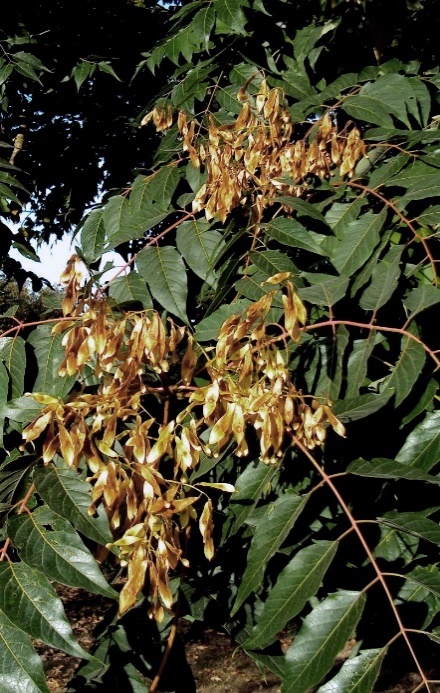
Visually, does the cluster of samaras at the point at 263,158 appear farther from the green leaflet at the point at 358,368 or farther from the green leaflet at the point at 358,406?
the green leaflet at the point at 358,406

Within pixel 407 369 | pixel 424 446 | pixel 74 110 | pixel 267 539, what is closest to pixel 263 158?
pixel 407 369

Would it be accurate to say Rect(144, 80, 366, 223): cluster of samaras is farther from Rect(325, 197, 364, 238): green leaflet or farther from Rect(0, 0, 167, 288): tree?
Rect(0, 0, 167, 288): tree

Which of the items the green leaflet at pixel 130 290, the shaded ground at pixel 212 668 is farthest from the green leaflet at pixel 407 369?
the shaded ground at pixel 212 668

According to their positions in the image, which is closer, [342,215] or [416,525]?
[416,525]

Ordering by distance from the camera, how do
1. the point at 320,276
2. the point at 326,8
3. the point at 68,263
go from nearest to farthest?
the point at 68,263 < the point at 320,276 < the point at 326,8

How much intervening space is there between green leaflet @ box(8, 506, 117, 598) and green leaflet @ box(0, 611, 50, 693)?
9cm

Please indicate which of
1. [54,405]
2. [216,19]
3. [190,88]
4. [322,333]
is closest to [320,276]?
[322,333]

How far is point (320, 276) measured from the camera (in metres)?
1.36

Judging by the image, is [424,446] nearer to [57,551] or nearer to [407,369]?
[407,369]

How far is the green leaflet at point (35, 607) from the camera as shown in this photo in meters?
0.96

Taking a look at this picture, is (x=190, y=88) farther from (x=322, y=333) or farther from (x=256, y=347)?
(x=256, y=347)

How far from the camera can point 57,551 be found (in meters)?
1.04

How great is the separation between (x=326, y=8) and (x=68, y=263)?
1.28m

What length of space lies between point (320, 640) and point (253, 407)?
0.35 m
